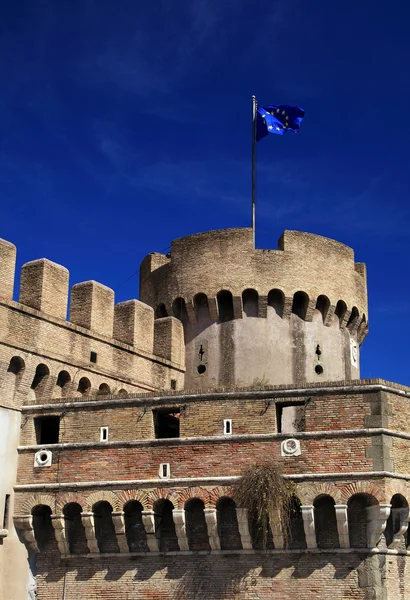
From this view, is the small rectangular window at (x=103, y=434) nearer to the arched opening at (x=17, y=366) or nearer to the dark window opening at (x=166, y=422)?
the dark window opening at (x=166, y=422)

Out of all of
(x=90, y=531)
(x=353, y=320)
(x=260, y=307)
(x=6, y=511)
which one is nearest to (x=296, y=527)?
(x=90, y=531)

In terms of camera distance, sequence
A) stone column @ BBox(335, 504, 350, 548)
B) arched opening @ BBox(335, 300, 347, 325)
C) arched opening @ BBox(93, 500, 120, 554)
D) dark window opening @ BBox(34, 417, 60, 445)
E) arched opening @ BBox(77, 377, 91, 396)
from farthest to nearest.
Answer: arched opening @ BBox(335, 300, 347, 325) → arched opening @ BBox(77, 377, 91, 396) → dark window opening @ BBox(34, 417, 60, 445) → arched opening @ BBox(93, 500, 120, 554) → stone column @ BBox(335, 504, 350, 548)

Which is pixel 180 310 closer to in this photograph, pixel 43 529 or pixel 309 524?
pixel 43 529

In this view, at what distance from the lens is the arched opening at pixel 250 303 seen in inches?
1072

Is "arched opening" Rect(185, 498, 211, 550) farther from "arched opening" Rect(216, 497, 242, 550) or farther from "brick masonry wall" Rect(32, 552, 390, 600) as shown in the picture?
"arched opening" Rect(216, 497, 242, 550)

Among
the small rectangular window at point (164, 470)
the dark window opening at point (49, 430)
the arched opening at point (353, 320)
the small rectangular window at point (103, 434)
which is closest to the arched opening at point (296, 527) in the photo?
the small rectangular window at point (164, 470)

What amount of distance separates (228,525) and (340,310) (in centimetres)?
887

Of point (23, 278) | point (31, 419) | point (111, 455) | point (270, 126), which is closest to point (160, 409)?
point (111, 455)

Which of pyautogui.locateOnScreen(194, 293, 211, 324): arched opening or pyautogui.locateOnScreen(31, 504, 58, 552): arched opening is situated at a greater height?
pyautogui.locateOnScreen(194, 293, 211, 324): arched opening

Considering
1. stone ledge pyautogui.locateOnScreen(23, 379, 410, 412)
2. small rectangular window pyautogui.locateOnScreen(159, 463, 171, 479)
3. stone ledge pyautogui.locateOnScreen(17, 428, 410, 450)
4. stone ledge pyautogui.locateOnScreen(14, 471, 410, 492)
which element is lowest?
stone ledge pyautogui.locateOnScreen(14, 471, 410, 492)

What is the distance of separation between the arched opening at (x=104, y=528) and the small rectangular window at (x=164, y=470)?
5.12 ft

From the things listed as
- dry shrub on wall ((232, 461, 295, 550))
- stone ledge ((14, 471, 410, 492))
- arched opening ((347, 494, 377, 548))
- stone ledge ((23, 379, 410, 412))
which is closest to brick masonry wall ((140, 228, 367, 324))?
stone ledge ((23, 379, 410, 412))

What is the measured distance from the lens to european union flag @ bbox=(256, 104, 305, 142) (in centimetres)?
2978

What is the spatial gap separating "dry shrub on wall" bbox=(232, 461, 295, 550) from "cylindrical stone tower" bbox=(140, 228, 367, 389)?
5508mm
